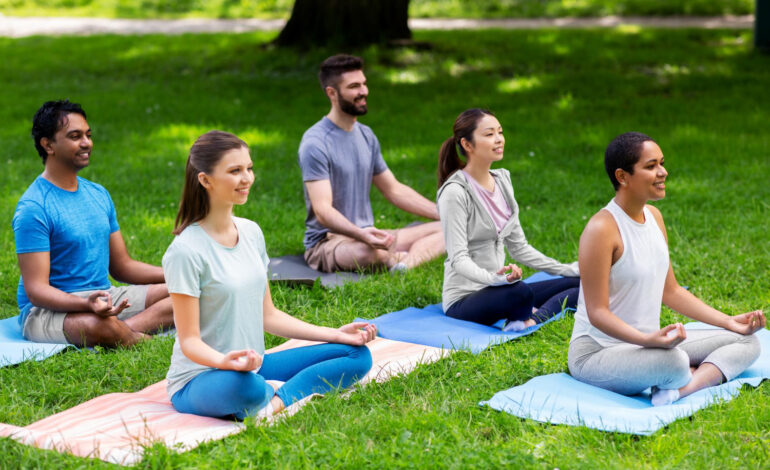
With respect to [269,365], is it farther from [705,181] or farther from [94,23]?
[94,23]

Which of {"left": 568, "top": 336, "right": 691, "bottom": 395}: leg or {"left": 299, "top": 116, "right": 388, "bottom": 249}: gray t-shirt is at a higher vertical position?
{"left": 299, "top": 116, "right": 388, "bottom": 249}: gray t-shirt

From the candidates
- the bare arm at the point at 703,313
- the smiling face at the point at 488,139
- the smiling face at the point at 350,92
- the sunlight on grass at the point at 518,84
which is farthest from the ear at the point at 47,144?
the sunlight on grass at the point at 518,84

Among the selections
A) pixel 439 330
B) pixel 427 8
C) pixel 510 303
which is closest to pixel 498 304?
pixel 510 303

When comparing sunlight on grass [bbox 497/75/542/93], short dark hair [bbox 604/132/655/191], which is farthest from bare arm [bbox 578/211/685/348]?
sunlight on grass [bbox 497/75/542/93]

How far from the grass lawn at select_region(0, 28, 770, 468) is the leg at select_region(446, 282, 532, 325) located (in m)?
0.22

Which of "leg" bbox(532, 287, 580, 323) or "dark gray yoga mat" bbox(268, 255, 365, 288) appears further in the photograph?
"dark gray yoga mat" bbox(268, 255, 365, 288)

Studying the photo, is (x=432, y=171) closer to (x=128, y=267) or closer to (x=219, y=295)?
(x=128, y=267)

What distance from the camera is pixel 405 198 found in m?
7.00

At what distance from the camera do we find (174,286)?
3844 millimetres

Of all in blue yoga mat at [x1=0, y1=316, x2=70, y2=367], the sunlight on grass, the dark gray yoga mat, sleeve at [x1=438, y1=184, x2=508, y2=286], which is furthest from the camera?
the sunlight on grass

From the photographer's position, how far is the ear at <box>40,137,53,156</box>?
515 centimetres

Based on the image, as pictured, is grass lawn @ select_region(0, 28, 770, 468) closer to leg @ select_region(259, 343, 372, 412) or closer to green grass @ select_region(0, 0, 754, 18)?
leg @ select_region(259, 343, 372, 412)

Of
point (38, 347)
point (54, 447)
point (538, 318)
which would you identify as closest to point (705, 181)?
point (538, 318)

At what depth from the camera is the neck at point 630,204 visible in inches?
169
